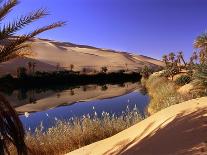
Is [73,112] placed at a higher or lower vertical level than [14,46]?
lower

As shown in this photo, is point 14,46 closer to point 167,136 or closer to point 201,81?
point 167,136

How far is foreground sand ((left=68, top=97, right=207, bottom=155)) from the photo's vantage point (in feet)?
28.6

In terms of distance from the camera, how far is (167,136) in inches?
377

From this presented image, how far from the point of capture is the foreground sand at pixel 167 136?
8.71 m

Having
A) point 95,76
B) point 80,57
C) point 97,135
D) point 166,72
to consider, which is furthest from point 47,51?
point 97,135

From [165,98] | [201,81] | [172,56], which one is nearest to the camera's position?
[201,81]

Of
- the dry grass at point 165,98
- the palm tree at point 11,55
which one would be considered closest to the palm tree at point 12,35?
the palm tree at point 11,55

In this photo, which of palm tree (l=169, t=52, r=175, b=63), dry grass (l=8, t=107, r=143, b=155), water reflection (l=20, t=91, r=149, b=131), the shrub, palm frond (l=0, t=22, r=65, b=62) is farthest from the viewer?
palm tree (l=169, t=52, r=175, b=63)

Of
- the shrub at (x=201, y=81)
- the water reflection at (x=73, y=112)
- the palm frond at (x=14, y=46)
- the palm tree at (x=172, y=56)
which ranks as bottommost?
the water reflection at (x=73, y=112)

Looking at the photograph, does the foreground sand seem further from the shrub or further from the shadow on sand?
the shrub

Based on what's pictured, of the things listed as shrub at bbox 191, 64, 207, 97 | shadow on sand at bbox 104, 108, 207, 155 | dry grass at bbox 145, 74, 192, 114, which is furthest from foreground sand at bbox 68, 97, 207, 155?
dry grass at bbox 145, 74, 192, 114

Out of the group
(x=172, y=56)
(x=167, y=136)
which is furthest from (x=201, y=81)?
(x=172, y=56)

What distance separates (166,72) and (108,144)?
116 feet

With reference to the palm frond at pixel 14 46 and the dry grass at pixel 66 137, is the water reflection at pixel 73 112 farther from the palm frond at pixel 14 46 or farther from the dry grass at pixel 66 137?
the palm frond at pixel 14 46
